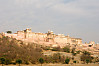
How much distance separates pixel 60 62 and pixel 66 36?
25848 millimetres

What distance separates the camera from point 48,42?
4838cm

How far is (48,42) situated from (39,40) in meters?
2.92

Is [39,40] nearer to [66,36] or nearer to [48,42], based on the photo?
[48,42]

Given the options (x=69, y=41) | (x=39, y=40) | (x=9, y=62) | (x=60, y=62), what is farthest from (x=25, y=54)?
(x=69, y=41)

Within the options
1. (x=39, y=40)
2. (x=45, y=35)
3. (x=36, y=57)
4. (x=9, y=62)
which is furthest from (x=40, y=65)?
(x=45, y=35)

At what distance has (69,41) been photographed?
57.9 meters

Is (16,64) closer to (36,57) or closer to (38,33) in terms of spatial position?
(36,57)

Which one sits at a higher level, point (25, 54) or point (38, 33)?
point (38, 33)

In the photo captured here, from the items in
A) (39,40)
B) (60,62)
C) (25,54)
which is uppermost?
(39,40)

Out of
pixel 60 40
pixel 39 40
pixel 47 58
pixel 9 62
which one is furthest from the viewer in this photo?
pixel 60 40

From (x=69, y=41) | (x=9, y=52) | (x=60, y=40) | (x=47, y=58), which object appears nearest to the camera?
(x=9, y=52)

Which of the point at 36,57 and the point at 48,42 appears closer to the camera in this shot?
the point at 36,57

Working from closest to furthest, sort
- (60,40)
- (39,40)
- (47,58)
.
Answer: (47,58) → (39,40) → (60,40)

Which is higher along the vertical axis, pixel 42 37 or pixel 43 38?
pixel 42 37
